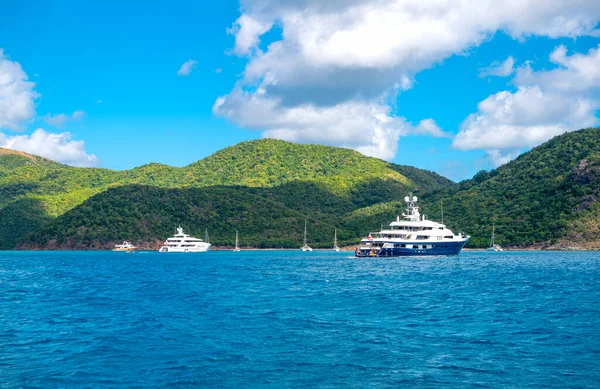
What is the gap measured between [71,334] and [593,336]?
29880 millimetres

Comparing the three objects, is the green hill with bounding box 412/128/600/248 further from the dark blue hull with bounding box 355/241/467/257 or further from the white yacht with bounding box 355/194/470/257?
the dark blue hull with bounding box 355/241/467/257

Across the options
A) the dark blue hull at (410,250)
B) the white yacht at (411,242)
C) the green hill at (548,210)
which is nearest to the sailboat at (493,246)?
the green hill at (548,210)

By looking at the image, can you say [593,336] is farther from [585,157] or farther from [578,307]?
[585,157]

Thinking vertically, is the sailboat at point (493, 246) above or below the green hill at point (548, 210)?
below

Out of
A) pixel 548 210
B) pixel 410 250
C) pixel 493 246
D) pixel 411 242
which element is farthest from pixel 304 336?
pixel 548 210

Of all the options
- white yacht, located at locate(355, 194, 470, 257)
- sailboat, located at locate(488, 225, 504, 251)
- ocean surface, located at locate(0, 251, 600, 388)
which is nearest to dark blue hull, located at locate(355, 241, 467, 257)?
white yacht, located at locate(355, 194, 470, 257)

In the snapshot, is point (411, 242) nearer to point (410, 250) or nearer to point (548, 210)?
point (410, 250)

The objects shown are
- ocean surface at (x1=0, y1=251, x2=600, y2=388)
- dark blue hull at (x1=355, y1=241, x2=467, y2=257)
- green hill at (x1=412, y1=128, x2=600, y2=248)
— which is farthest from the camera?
green hill at (x1=412, y1=128, x2=600, y2=248)

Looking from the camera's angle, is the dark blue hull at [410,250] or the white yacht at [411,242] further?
the white yacht at [411,242]

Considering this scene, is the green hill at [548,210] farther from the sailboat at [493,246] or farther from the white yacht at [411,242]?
the white yacht at [411,242]

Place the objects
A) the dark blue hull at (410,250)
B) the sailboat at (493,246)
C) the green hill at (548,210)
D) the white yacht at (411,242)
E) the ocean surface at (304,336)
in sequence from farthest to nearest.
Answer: the sailboat at (493,246), the green hill at (548,210), the white yacht at (411,242), the dark blue hull at (410,250), the ocean surface at (304,336)

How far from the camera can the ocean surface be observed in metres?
25.6

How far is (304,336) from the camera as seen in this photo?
34281 mm

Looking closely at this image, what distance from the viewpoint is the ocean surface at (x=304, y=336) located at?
1007 inches
